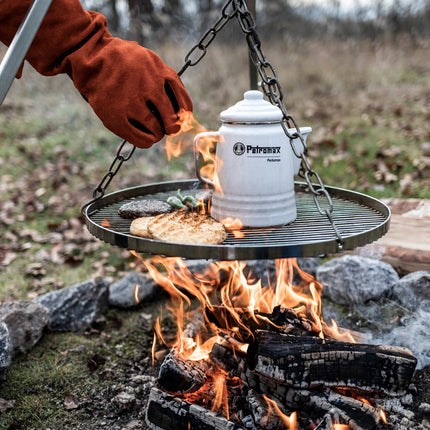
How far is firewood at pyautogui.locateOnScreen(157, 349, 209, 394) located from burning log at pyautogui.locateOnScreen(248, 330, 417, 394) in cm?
29

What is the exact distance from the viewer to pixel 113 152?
6.91 m

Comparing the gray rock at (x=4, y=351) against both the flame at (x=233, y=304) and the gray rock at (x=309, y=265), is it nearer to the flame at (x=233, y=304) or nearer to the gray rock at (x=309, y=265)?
the flame at (x=233, y=304)

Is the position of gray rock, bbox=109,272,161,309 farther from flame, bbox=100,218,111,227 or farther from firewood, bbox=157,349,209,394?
flame, bbox=100,218,111,227

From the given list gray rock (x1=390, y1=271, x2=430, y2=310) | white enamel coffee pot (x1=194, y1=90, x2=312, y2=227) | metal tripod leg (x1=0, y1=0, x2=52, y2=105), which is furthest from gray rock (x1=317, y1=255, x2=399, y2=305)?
metal tripod leg (x1=0, y1=0, x2=52, y2=105)

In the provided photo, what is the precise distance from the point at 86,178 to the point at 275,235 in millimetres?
4645

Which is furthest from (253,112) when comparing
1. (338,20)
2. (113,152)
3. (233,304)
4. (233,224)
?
(338,20)

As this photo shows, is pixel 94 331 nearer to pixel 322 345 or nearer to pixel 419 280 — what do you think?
pixel 322 345

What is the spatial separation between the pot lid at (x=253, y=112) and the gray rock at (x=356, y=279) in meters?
1.57

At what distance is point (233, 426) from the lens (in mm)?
1776

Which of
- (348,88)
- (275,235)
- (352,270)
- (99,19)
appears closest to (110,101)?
(99,19)

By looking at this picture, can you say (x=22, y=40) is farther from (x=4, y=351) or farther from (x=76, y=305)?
(x=76, y=305)

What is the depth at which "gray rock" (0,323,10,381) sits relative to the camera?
2.29 meters

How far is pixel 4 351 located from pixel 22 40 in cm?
156

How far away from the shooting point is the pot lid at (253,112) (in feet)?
5.49
